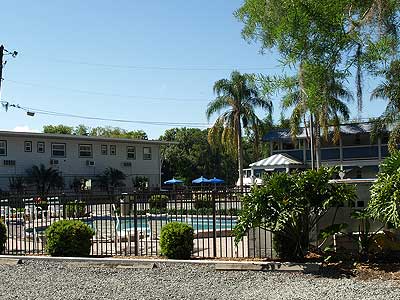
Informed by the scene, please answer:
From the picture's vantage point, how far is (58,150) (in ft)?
149

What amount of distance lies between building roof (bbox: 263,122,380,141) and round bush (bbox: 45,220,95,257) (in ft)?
98.1

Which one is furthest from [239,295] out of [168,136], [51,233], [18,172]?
[168,136]

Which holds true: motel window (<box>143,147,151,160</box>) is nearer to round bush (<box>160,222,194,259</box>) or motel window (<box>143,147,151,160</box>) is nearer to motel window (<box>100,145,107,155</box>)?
motel window (<box>100,145,107,155</box>)

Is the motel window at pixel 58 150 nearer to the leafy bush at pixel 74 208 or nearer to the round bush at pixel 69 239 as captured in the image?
the leafy bush at pixel 74 208

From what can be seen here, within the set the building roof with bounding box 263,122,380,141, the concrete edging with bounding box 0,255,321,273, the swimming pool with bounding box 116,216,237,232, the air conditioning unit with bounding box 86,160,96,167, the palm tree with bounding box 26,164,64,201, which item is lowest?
the concrete edging with bounding box 0,255,321,273

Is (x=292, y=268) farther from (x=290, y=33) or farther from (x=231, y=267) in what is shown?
(x=290, y=33)

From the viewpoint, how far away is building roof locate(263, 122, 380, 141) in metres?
41.4

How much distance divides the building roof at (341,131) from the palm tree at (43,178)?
17.1m

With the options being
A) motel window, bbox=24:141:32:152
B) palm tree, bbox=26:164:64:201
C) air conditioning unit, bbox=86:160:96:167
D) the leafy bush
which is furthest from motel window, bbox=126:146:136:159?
the leafy bush

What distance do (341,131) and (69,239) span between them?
109 feet

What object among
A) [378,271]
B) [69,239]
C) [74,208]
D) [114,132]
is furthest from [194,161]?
[378,271]

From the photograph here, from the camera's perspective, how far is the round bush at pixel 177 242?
36.3 ft

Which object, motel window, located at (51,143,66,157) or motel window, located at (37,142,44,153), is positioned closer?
motel window, located at (37,142,44,153)

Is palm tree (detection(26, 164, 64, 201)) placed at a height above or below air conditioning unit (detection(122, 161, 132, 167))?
below
